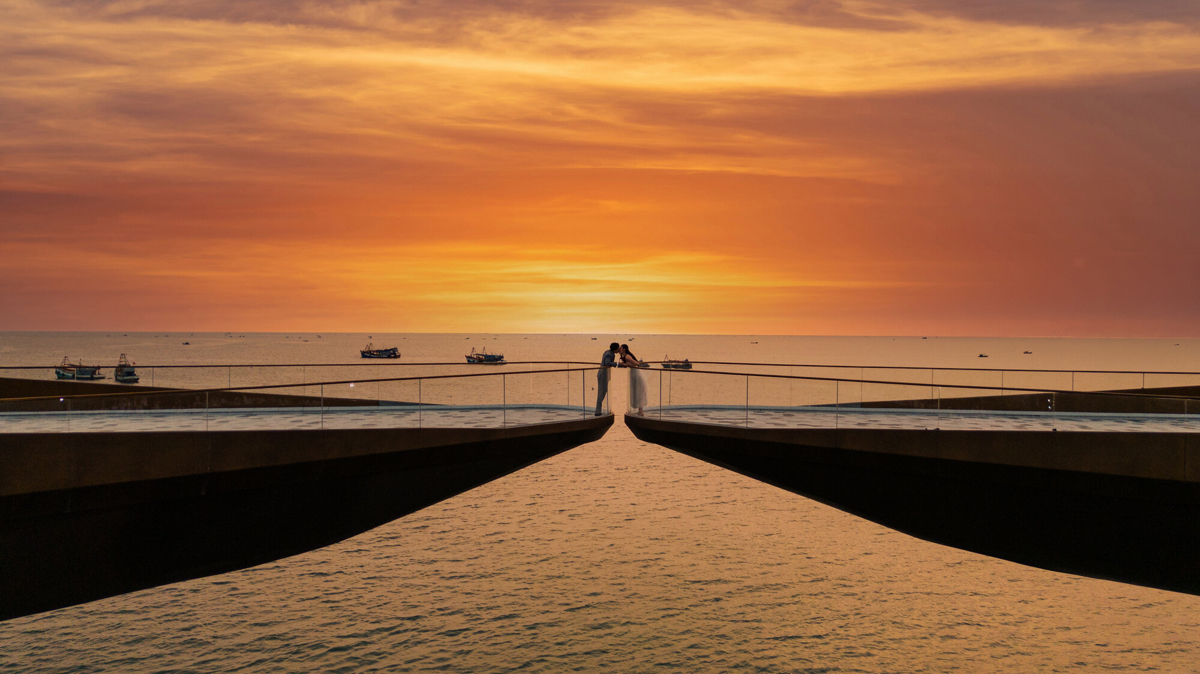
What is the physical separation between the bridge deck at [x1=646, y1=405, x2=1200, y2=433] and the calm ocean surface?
5106 millimetres

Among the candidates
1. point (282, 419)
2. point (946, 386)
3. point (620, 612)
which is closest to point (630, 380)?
point (620, 612)

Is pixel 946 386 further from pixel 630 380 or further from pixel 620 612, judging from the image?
pixel 620 612

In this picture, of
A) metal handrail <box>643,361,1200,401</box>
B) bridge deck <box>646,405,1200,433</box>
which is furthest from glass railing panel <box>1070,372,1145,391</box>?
metal handrail <box>643,361,1200,401</box>

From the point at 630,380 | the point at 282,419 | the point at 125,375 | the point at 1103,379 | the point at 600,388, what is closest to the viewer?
the point at 282,419

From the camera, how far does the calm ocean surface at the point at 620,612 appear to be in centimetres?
1756

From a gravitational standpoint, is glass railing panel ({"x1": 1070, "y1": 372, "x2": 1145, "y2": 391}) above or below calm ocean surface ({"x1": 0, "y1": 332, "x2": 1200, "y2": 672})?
above

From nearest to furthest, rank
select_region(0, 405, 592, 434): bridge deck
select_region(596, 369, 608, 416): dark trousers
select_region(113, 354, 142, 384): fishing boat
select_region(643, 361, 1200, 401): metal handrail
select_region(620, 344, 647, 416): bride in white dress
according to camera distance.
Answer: select_region(0, 405, 592, 434): bridge deck, select_region(643, 361, 1200, 401): metal handrail, select_region(620, 344, 647, 416): bride in white dress, select_region(596, 369, 608, 416): dark trousers, select_region(113, 354, 142, 384): fishing boat

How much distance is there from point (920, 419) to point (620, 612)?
890cm

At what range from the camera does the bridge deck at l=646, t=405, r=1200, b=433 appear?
17.0 meters

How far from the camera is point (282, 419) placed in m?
18.1

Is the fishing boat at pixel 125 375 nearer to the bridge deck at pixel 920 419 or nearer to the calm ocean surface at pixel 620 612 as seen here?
the calm ocean surface at pixel 620 612

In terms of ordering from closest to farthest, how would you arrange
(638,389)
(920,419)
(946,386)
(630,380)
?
(946,386) < (920,419) < (630,380) < (638,389)

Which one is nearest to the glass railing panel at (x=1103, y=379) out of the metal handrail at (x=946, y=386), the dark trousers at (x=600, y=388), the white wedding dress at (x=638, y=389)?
the metal handrail at (x=946, y=386)

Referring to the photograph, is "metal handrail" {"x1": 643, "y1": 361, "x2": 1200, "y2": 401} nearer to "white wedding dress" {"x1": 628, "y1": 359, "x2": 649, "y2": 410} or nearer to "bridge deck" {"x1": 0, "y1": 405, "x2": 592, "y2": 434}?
"white wedding dress" {"x1": 628, "y1": 359, "x2": 649, "y2": 410}
